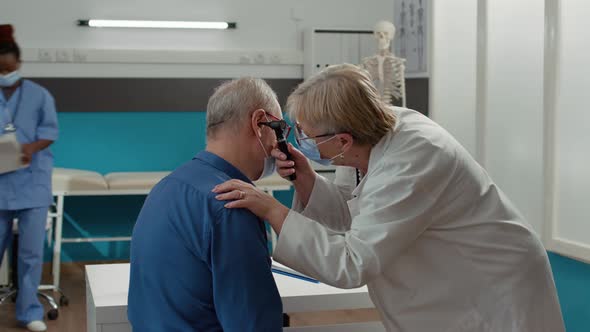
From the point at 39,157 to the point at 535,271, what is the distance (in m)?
2.82

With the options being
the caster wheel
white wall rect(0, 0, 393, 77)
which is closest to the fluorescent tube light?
white wall rect(0, 0, 393, 77)

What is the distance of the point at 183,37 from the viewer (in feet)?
18.8

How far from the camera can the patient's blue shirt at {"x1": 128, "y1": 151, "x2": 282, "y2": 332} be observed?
4.89 ft

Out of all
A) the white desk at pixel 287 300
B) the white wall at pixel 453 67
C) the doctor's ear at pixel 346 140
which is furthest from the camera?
the white wall at pixel 453 67

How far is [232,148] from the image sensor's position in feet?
5.51

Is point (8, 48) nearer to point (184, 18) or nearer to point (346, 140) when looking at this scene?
point (184, 18)

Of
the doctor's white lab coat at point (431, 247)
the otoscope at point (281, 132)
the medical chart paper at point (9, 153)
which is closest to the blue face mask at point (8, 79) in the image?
the medical chart paper at point (9, 153)

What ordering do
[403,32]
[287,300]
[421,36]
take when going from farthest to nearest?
[403,32]
[421,36]
[287,300]

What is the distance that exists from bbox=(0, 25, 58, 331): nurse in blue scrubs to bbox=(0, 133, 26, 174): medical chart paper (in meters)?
0.06

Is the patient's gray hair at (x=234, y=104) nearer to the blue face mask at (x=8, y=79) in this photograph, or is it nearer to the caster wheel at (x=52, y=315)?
the blue face mask at (x=8, y=79)

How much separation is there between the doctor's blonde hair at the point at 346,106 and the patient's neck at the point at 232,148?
160mm

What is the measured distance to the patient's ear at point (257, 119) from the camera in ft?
5.46

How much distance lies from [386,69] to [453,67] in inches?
33.5

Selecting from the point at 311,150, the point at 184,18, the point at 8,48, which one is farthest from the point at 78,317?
the point at 311,150
